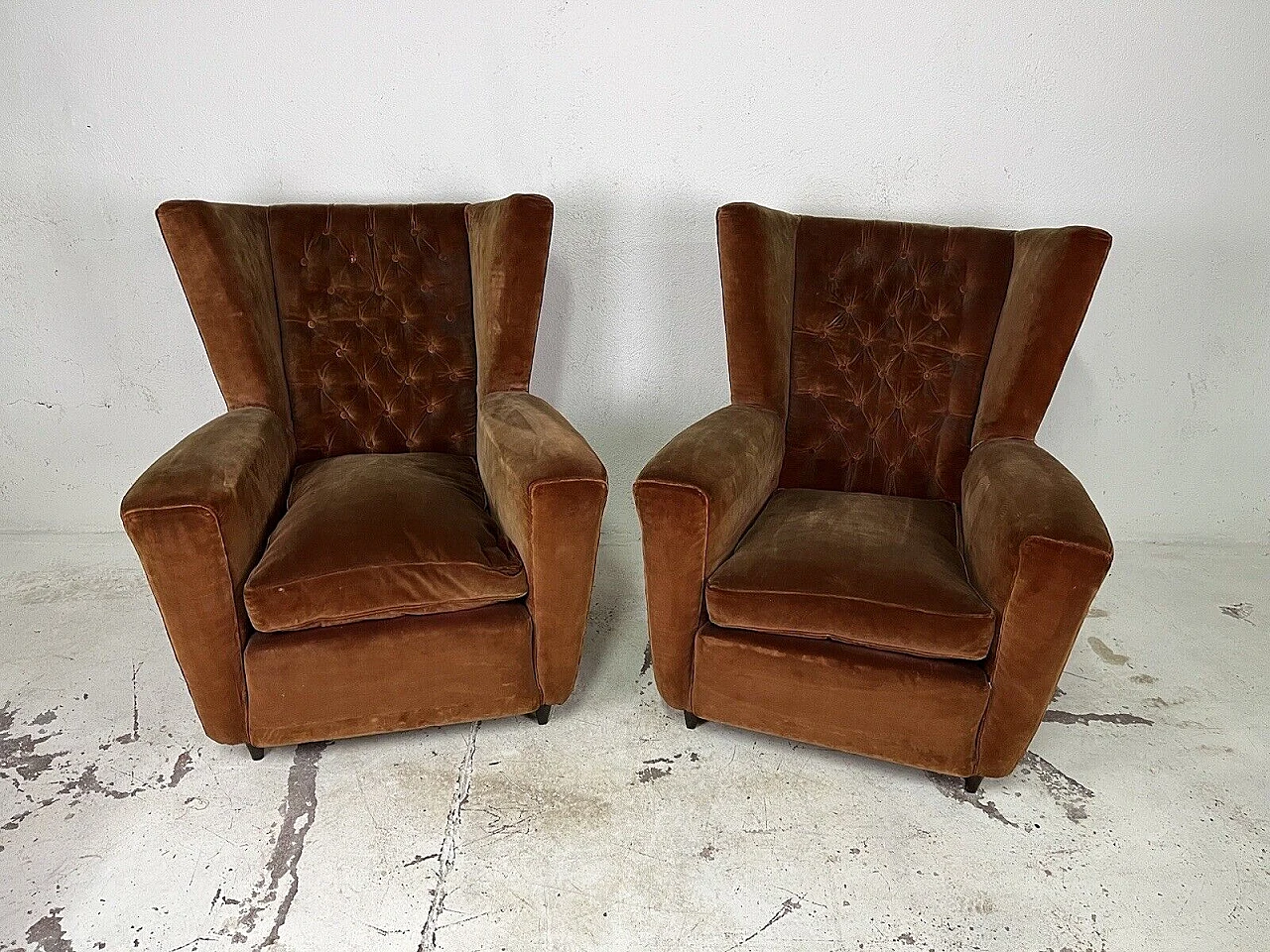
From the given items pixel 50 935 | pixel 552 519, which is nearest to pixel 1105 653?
pixel 552 519

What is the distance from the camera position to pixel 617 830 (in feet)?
5.75

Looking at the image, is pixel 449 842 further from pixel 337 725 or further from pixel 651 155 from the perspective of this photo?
pixel 651 155

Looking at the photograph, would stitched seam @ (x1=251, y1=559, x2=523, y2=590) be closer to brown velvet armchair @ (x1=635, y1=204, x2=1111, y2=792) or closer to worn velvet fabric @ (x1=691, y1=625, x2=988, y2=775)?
brown velvet armchair @ (x1=635, y1=204, x2=1111, y2=792)

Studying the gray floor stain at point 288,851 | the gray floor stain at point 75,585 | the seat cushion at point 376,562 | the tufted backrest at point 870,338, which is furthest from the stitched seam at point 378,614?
the gray floor stain at point 75,585

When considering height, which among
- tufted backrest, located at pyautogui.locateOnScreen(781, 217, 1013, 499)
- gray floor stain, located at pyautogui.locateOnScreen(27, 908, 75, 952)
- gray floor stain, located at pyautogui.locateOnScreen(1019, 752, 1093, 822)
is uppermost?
tufted backrest, located at pyautogui.locateOnScreen(781, 217, 1013, 499)

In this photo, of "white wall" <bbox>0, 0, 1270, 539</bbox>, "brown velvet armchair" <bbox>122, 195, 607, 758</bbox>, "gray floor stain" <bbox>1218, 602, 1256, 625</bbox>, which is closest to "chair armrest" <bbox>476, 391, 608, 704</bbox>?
"brown velvet armchair" <bbox>122, 195, 607, 758</bbox>

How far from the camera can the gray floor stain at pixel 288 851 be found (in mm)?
1551

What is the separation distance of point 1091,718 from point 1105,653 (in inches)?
12.2

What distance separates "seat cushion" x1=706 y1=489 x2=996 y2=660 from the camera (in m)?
1.73

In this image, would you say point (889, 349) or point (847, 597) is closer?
point (847, 597)

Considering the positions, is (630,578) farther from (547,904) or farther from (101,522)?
(101,522)

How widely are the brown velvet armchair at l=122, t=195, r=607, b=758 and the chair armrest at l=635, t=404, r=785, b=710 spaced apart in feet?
0.38

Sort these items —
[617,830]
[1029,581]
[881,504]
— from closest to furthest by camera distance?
[1029,581]
[617,830]
[881,504]

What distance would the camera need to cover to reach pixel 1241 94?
2.48 metres
